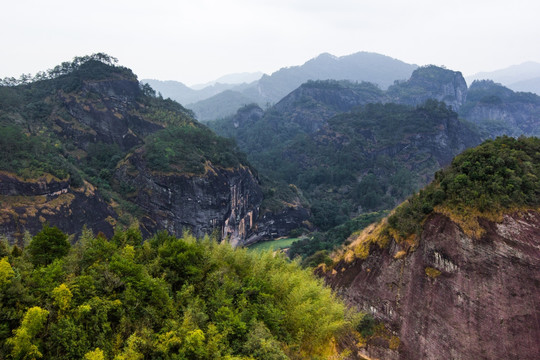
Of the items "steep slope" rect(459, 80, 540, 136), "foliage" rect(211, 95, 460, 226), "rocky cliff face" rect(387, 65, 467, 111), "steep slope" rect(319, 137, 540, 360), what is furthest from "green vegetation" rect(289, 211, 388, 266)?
"rocky cliff face" rect(387, 65, 467, 111)

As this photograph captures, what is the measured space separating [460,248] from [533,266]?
9.24 ft

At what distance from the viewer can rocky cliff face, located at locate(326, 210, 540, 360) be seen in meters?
13.2

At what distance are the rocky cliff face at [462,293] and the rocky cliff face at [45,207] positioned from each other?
987 inches

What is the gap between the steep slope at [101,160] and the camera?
26.0 m

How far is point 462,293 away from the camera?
47.8ft

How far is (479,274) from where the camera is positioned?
1451cm

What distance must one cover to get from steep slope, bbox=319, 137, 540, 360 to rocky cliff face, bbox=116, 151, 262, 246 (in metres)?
22.8

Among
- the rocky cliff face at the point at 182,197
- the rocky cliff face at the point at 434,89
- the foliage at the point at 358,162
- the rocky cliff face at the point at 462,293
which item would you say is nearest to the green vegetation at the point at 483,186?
the rocky cliff face at the point at 462,293

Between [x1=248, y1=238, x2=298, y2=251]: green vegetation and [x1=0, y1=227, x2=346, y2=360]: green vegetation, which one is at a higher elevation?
[x1=0, y1=227, x2=346, y2=360]: green vegetation

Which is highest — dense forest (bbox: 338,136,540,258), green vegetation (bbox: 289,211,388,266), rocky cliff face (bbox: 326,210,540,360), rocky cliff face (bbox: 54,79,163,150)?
rocky cliff face (bbox: 54,79,163,150)

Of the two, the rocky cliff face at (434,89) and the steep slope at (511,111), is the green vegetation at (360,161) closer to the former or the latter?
the rocky cliff face at (434,89)

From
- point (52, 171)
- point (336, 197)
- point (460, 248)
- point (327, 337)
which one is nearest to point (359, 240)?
point (460, 248)

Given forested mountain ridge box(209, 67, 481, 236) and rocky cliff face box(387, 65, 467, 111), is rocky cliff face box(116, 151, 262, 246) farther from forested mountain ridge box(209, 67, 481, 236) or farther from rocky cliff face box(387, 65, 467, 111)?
rocky cliff face box(387, 65, 467, 111)

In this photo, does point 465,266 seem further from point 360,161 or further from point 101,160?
point 360,161
